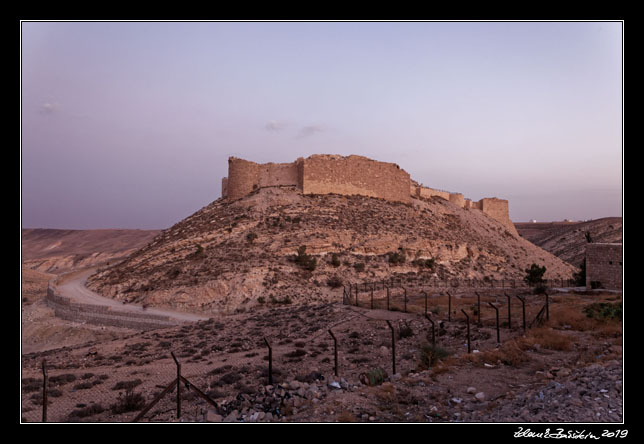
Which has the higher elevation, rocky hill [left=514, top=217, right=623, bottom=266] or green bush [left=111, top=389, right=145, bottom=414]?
rocky hill [left=514, top=217, right=623, bottom=266]

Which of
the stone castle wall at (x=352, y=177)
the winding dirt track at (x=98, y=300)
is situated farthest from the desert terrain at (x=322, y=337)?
the stone castle wall at (x=352, y=177)

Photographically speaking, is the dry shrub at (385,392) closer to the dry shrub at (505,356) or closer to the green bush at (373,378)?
the green bush at (373,378)

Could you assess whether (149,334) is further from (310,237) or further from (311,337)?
(310,237)

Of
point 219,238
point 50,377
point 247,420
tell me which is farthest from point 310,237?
point 247,420

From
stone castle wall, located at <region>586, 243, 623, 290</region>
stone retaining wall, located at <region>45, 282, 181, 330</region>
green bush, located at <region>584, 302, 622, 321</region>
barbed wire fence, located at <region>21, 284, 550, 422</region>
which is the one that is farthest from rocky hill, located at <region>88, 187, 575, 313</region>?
green bush, located at <region>584, 302, 622, 321</region>

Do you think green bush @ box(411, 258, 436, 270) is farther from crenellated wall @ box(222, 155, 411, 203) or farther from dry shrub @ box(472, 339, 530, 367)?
dry shrub @ box(472, 339, 530, 367)
